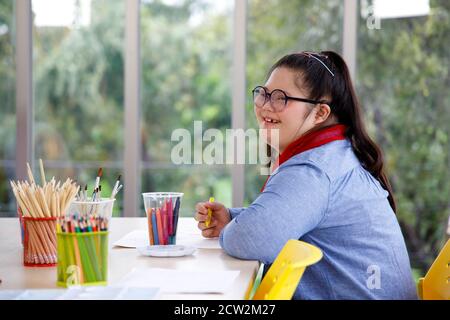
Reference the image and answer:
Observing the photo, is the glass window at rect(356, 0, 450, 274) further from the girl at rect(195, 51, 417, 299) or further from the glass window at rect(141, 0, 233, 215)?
the girl at rect(195, 51, 417, 299)

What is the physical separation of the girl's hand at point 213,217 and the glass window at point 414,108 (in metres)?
2.11

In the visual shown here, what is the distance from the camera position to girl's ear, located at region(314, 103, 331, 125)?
205cm

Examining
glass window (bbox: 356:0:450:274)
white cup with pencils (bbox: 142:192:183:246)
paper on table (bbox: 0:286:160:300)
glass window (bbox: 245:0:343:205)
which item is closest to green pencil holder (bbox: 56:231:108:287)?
paper on table (bbox: 0:286:160:300)

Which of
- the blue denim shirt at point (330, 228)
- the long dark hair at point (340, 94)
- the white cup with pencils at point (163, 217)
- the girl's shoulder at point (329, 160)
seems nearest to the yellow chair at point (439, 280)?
the blue denim shirt at point (330, 228)

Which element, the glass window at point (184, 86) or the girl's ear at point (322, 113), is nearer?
the girl's ear at point (322, 113)

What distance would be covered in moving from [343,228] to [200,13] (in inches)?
104

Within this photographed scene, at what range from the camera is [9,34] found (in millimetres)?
4242

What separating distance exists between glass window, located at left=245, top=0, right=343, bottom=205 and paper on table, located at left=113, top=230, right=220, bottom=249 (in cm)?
200

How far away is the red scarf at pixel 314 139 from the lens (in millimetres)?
1946

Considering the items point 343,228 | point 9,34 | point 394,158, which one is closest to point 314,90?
point 343,228

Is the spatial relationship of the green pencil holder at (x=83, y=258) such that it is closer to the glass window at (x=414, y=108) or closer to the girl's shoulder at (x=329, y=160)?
the girl's shoulder at (x=329, y=160)

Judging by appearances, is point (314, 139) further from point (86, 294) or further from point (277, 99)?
point (86, 294)
